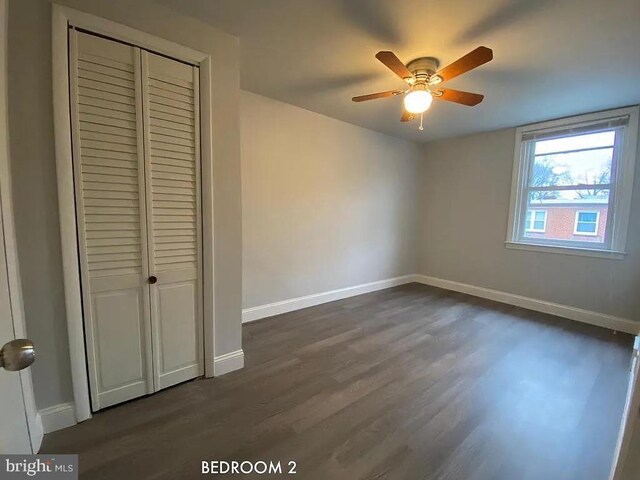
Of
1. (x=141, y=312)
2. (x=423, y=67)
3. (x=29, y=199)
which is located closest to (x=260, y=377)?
(x=141, y=312)

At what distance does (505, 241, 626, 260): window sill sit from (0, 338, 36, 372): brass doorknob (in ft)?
15.2

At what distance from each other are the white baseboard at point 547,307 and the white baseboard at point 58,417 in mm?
4661

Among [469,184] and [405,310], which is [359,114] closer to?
[469,184]

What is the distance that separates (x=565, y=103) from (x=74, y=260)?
14.8ft

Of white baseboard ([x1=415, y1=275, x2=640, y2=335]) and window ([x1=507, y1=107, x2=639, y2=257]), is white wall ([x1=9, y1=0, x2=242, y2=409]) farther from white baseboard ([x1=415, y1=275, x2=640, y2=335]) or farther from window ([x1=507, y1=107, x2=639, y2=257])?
white baseboard ([x1=415, y1=275, x2=640, y2=335])

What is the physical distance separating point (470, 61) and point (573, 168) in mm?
2774

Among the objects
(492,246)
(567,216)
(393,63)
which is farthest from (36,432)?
(567,216)

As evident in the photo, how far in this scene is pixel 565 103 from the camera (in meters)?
2.93

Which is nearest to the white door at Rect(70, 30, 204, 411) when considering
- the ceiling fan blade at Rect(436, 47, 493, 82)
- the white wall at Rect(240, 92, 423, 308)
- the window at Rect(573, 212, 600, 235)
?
the white wall at Rect(240, 92, 423, 308)

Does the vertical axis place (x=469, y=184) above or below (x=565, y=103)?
below

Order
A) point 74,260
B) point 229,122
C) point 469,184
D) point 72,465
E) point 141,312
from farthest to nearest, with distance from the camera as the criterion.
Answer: point 469,184 < point 229,122 < point 141,312 < point 74,260 < point 72,465

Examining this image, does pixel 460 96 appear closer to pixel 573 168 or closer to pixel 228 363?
pixel 573 168

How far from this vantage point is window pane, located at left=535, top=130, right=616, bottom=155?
3.15 meters

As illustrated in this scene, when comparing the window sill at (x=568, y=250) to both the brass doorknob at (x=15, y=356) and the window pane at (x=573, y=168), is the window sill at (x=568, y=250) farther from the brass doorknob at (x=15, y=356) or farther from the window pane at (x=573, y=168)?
the brass doorknob at (x=15, y=356)
